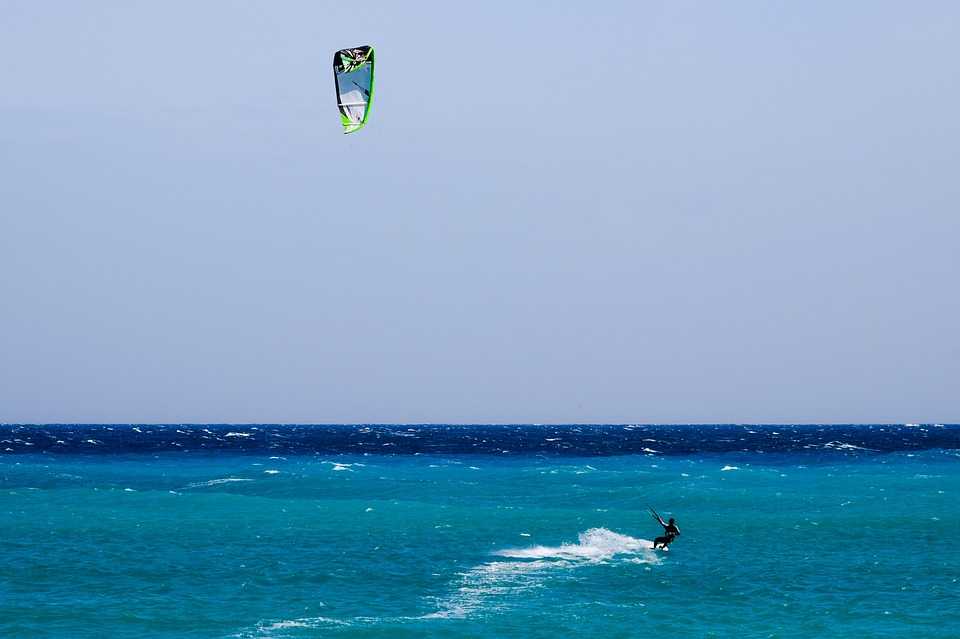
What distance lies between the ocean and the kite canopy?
557 inches

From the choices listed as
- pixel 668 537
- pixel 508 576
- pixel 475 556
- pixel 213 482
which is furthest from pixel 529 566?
pixel 213 482

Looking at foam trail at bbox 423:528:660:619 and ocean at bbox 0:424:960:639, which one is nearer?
ocean at bbox 0:424:960:639

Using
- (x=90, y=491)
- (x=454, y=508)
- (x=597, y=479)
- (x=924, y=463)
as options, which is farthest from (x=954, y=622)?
(x=924, y=463)

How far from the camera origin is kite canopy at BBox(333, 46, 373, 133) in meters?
30.4

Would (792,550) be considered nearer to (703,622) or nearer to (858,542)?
(858,542)

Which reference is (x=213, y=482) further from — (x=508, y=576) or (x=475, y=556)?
(x=508, y=576)

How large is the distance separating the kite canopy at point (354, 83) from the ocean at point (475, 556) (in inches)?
557

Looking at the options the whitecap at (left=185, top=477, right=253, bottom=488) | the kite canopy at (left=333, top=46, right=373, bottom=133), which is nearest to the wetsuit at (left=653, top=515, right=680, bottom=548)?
the kite canopy at (left=333, top=46, right=373, bottom=133)

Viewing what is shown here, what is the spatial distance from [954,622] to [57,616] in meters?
24.4

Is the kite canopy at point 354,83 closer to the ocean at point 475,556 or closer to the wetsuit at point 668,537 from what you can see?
the ocean at point 475,556

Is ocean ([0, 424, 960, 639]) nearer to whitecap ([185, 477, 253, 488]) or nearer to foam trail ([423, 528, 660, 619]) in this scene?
foam trail ([423, 528, 660, 619])

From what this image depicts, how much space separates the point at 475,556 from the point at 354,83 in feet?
57.1

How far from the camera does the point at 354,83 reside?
102ft

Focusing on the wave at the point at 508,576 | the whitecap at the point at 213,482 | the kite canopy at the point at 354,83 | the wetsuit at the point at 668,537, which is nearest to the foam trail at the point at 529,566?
the wave at the point at 508,576
